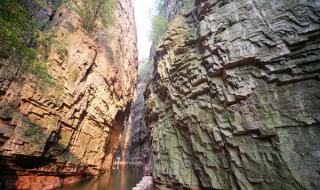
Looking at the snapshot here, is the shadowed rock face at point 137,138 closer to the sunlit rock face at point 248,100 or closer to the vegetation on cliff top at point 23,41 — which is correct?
the sunlit rock face at point 248,100

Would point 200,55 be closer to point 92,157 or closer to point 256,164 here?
point 256,164

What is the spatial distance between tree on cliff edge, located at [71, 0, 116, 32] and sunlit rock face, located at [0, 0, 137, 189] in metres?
0.68

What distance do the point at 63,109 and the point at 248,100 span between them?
444 inches

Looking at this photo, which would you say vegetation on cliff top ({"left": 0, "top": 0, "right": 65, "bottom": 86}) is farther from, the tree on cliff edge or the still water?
the still water

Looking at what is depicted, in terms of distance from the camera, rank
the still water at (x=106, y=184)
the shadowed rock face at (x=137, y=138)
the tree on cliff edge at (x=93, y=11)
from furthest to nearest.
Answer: the shadowed rock face at (x=137, y=138), the tree on cliff edge at (x=93, y=11), the still water at (x=106, y=184)

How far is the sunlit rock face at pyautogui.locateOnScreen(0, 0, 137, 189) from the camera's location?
9.42 m

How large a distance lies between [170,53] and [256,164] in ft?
28.3

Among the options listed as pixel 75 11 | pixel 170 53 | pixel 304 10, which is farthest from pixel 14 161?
pixel 304 10

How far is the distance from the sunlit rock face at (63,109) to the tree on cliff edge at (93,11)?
0.68 m

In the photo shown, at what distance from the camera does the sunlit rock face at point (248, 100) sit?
613cm

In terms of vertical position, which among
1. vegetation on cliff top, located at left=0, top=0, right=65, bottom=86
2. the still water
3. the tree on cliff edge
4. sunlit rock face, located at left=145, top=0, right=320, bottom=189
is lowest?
the still water

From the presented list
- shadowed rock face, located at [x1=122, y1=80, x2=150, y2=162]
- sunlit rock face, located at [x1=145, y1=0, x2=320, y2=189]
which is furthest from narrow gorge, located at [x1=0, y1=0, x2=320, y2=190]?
shadowed rock face, located at [x1=122, y1=80, x2=150, y2=162]

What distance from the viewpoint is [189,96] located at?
1045 centimetres

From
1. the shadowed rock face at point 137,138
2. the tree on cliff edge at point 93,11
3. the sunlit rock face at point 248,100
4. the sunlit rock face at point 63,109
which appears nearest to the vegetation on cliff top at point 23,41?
the sunlit rock face at point 63,109
